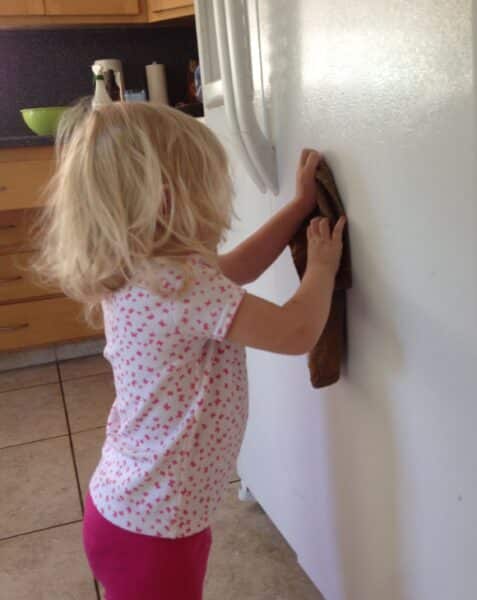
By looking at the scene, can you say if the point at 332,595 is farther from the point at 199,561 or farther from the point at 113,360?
the point at 113,360

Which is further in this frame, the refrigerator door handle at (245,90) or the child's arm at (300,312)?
the refrigerator door handle at (245,90)

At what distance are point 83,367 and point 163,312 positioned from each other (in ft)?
5.94

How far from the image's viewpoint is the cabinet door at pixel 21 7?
2.32 metres

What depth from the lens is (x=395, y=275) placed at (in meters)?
0.69

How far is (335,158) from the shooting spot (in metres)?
0.77

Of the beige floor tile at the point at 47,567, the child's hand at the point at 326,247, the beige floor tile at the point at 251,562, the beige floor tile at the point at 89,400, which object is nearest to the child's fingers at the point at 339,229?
the child's hand at the point at 326,247

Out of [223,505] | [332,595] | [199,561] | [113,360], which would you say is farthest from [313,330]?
[223,505]

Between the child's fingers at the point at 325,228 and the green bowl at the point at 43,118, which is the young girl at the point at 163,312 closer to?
the child's fingers at the point at 325,228

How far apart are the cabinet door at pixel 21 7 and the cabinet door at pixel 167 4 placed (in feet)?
1.39

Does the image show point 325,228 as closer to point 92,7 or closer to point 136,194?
point 136,194

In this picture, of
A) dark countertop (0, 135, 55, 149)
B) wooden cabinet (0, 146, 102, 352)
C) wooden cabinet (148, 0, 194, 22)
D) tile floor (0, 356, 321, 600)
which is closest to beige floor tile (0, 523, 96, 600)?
tile floor (0, 356, 321, 600)

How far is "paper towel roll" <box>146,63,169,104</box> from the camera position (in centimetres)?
265

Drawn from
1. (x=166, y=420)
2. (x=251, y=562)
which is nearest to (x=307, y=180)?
(x=166, y=420)

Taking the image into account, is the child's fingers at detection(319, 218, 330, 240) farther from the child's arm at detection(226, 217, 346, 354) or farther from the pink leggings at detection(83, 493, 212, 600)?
the pink leggings at detection(83, 493, 212, 600)
